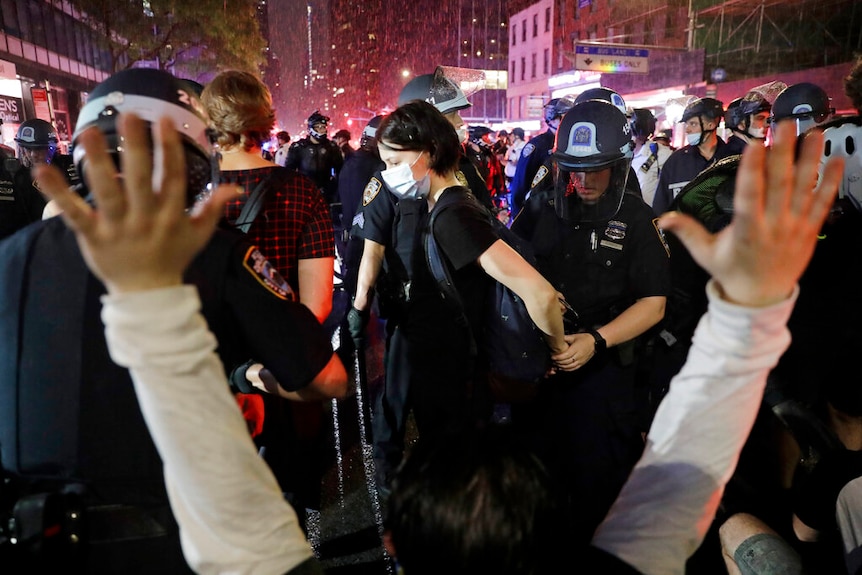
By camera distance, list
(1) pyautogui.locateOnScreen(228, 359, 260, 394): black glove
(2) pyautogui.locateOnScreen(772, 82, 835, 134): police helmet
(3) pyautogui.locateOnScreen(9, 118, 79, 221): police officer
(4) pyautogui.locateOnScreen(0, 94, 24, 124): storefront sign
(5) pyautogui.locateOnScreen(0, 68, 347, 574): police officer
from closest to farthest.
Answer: (5) pyautogui.locateOnScreen(0, 68, 347, 574): police officer, (1) pyautogui.locateOnScreen(228, 359, 260, 394): black glove, (2) pyautogui.locateOnScreen(772, 82, 835, 134): police helmet, (3) pyautogui.locateOnScreen(9, 118, 79, 221): police officer, (4) pyautogui.locateOnScreen(0, 94, 24, 124): storefront sign

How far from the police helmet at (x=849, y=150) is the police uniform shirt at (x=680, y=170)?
2.79 m

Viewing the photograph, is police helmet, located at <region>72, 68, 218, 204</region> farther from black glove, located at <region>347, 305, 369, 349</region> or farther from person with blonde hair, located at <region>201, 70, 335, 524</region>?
black glove, located at <region>347, 305, 369, 349</region>

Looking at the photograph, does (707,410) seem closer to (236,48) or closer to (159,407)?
(159,407)

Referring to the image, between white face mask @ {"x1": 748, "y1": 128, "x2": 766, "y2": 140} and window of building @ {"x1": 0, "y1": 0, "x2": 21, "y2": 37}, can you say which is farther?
window of building @ {"x1": 0, "y1": 0, "x2": 21, "y2": 37}

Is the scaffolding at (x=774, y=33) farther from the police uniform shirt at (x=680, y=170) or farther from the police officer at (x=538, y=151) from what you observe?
the police officer at (x=538, y=151)

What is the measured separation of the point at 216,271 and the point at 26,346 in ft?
1.42

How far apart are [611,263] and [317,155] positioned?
25.3 feet

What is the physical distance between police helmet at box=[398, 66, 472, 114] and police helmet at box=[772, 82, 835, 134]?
2226 millimetres

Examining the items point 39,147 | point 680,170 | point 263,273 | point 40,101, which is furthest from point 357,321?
point 40,101

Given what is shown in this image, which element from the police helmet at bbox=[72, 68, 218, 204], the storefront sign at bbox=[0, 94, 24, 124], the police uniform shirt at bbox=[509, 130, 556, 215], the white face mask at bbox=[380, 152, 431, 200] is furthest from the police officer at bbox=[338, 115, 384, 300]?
the storefront sign at bbox=[0, 94, 24, 124]

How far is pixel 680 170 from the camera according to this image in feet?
18.7

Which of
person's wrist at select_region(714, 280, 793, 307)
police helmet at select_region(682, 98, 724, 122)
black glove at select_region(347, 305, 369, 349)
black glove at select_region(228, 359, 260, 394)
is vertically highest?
police helmet at select_region(682, 98, 724, 122)

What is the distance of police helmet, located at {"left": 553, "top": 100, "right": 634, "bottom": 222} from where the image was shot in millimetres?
2604

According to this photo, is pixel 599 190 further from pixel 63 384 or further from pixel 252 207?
pixel 63 384
